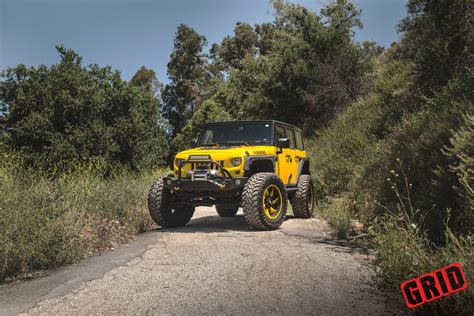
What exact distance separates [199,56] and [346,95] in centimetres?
3301

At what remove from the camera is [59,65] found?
29.2m

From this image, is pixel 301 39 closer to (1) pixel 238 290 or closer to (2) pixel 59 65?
(2) pixel 59 65

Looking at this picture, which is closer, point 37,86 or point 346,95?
point 346,95

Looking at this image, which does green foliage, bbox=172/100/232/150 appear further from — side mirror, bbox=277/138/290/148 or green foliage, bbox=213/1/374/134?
side mirror, bbox=277/138/290/148

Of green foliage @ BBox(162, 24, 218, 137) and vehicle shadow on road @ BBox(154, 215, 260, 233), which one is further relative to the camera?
green foliage @ BBox(162, 24, 218, 137)

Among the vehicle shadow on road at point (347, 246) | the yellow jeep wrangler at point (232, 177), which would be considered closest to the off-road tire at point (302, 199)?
the yellow jeep wrangler at point (232, 177)

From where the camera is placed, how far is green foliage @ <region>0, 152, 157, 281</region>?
536 centimetres

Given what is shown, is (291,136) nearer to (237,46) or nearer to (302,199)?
(302,199)

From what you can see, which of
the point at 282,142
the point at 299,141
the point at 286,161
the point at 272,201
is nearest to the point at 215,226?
the point at 272,201

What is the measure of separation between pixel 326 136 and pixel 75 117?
16491 millimetres

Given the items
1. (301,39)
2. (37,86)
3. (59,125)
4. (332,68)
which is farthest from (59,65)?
(332,68)

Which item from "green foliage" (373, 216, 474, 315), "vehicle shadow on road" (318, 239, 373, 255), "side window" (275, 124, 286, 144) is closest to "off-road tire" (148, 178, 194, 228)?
"side window" (275, 124, 286, 144)

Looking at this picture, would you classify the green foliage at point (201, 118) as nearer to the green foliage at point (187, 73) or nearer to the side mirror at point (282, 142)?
the green foliage at point (187, 73)

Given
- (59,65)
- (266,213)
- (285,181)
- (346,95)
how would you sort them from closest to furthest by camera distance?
(266,213) < (285,181) < (346,95) < (59,65)
